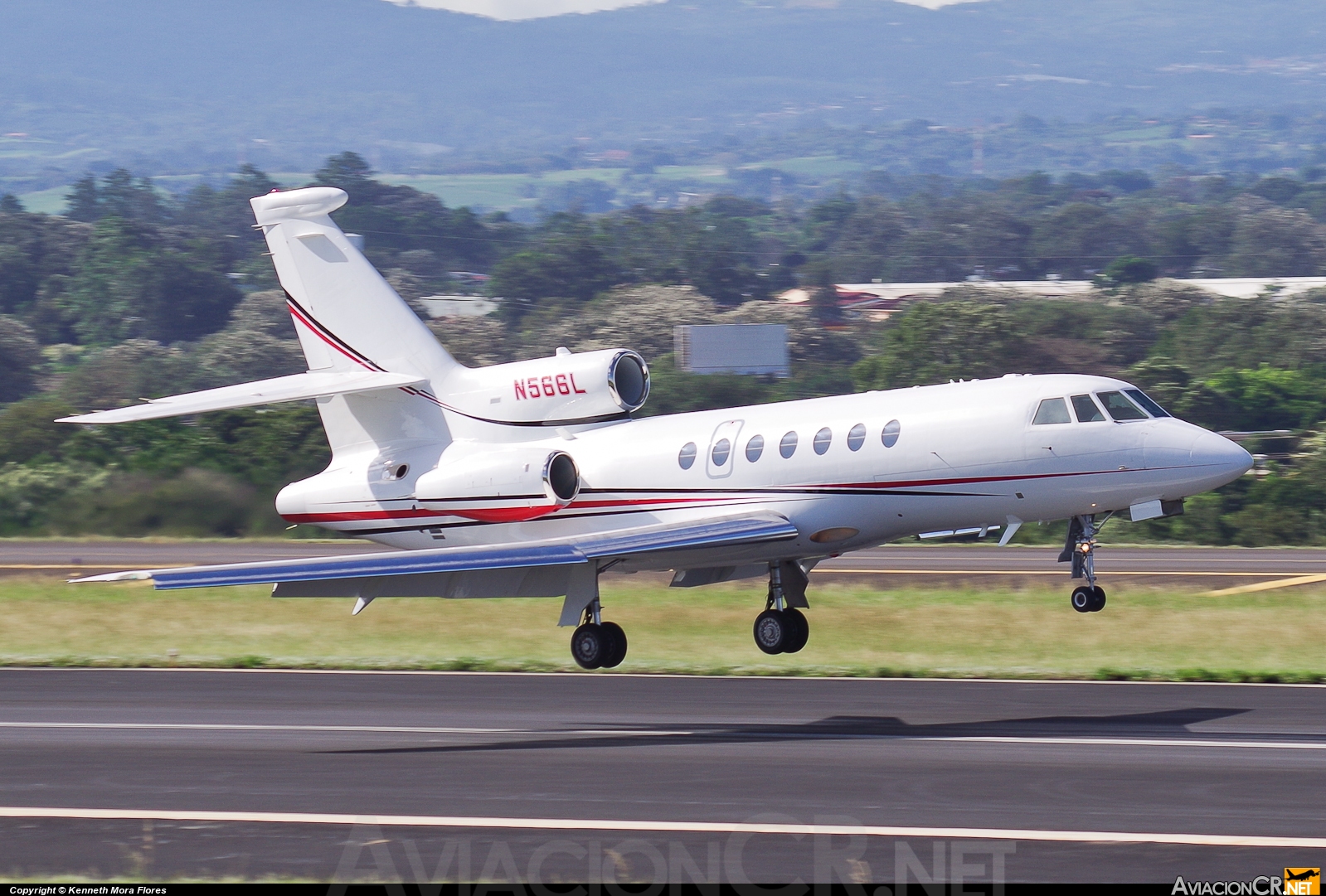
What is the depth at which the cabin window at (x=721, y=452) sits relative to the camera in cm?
2277

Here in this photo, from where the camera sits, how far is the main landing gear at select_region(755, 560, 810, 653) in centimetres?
2350

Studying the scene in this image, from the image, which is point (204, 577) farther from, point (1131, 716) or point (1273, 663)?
point (1273, 663)

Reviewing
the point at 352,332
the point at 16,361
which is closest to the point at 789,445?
the point at 352,332

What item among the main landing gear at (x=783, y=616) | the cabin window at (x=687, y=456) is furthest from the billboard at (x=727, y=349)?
the cabin window at (x=687, y=456)

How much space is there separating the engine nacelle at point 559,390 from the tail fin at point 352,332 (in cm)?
67

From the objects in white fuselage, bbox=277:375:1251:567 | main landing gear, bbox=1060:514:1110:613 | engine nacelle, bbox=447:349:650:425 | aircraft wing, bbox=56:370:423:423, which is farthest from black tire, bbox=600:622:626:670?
main landing gear, bbox=1060:514:1110:613

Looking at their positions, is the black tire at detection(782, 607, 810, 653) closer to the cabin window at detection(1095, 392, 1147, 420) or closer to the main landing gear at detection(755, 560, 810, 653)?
the main landing gear at detection(755, 560, 810, 653)

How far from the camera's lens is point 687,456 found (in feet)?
75.9

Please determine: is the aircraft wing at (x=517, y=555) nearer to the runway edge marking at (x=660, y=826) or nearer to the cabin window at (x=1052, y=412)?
the cabin window at (x=1052, y=412)

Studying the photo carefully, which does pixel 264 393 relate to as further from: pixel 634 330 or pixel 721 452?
pixel 634 330

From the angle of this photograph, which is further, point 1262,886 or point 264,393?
point 264,393

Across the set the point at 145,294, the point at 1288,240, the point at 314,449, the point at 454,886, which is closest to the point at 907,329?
the point at 314,449

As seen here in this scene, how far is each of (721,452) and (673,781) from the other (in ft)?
26.3

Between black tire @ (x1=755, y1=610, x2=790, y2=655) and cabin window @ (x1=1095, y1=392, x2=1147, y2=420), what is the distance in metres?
5.62
